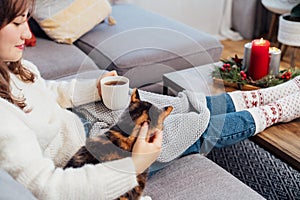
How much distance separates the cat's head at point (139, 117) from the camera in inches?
39.3

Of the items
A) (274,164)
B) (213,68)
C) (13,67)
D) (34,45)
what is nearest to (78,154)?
(13,67)

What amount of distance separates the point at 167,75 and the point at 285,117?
436 mm

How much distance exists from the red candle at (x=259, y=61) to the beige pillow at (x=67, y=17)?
967 millimetres

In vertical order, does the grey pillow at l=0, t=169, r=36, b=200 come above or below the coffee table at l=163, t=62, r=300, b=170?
above

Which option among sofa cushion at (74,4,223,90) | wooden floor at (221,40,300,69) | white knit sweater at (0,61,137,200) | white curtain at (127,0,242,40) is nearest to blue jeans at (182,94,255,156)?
sofa cushion at (74,4,223,90)

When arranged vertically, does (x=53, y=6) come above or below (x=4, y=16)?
below

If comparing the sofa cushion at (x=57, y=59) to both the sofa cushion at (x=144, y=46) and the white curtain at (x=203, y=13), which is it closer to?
the sofa cushion at (x=144, y=46)

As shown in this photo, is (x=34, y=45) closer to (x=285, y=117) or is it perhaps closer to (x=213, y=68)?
(x=213, y=68)

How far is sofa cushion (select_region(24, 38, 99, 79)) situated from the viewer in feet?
6.38

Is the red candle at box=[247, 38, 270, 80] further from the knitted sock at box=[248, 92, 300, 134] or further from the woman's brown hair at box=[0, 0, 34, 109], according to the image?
the woman's brown hair at box=[0, 0, 34, 109]

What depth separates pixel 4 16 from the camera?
89 centimetres

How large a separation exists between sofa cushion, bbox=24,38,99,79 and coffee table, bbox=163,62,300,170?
455 millimetres

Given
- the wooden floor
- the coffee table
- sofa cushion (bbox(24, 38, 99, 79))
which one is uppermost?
the coffee table

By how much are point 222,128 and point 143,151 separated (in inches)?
21.8
